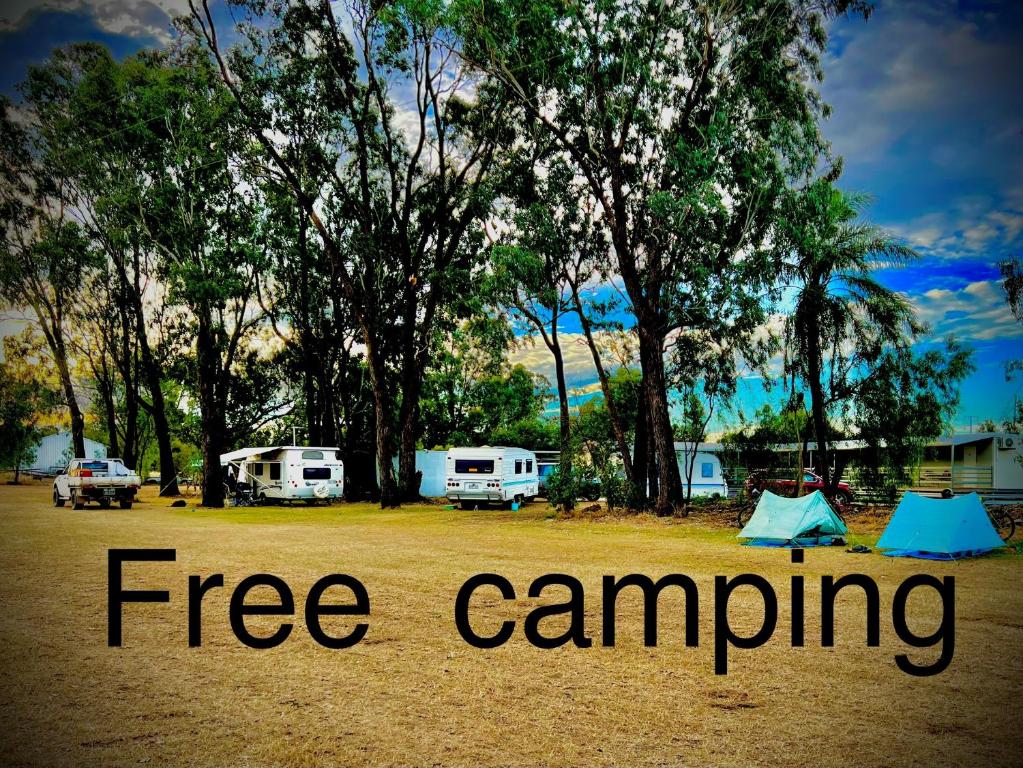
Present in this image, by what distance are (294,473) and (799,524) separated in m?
22.7

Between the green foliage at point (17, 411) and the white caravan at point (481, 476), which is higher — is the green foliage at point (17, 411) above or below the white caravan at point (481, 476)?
above

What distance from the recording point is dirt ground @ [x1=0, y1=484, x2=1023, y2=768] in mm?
4934

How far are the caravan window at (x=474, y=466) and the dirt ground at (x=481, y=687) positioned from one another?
17.6 metres

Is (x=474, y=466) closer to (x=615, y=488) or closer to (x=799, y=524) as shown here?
(x=615, y=488)

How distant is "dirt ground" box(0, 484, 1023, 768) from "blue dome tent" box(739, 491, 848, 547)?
4087mm

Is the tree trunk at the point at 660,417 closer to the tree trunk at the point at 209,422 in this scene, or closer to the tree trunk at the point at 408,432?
the tree trunk at the point at 408,432

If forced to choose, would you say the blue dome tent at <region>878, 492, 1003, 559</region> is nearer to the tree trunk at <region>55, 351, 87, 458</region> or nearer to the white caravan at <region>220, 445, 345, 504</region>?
the white caravan at <region>220, 445, 345, 504</region>

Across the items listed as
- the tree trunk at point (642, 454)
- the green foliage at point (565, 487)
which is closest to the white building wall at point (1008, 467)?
the tree trunk at point (642, 454)

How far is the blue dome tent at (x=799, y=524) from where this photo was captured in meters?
16.0

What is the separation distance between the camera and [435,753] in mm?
4871

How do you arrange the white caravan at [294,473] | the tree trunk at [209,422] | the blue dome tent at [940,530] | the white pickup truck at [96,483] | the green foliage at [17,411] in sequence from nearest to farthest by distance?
1. the blue dome tent at [940,530]
2. the white pickup truck at [96,483]
3. the tree trunk at [209,422]
4. the white caravan at [294,473]
5. the green foliage at [17,411]

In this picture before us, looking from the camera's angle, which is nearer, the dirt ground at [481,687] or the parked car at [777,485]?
the dirt ground at [481,687]

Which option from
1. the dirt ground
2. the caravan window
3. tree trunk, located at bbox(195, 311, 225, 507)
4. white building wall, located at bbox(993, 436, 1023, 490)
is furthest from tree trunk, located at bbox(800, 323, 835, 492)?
tree trunk, located at bbox(195, 311, 225, 507)

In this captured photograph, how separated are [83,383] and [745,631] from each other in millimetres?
58519
